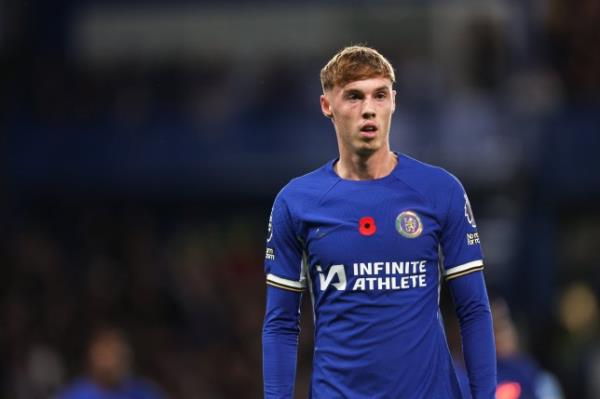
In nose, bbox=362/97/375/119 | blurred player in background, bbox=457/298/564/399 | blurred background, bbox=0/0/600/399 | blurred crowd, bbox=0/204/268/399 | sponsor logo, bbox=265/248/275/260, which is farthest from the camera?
blurred background, bbox=0/0/600/399

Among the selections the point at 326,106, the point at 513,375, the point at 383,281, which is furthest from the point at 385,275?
the point at 513,375

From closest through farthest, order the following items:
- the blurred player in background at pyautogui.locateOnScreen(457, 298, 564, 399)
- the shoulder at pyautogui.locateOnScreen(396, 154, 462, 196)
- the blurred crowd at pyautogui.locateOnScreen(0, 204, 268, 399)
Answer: the shoulder at pyautogui.locateOnScreen(396, 154, 462, 196) < the blurred player in background at pyautogui.locateOnScreen(457, 298, 564, 399) < the blurred crowd at pyautogui.locateOnScreen(0, 204, 268, 399)

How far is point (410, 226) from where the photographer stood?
5035 millimetres

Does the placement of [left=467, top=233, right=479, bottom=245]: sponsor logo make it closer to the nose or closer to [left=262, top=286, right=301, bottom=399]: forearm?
the nose

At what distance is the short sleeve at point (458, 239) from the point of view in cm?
507

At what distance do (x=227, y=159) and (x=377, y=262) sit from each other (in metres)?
15.1

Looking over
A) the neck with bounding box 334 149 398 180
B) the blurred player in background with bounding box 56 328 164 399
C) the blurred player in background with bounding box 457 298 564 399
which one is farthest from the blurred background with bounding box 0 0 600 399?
the neck with bounding box 334 149 398 180

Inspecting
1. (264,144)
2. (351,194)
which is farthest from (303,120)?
(351,194)

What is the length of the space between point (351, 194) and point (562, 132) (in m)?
13.9

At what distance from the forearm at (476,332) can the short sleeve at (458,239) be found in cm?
4

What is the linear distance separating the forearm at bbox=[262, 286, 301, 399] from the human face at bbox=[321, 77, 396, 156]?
0.62m

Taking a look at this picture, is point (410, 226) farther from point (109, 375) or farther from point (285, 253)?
point (109, 375)

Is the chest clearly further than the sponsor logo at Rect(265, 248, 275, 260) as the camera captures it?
No

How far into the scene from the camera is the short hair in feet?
16.5
